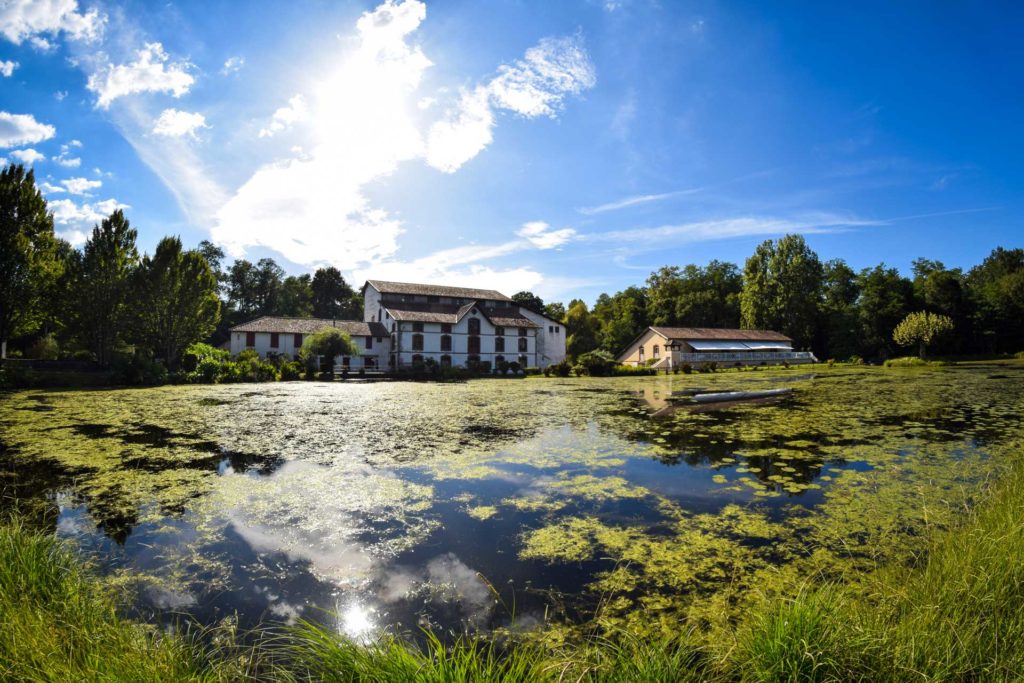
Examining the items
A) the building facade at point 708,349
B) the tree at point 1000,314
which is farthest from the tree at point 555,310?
the tree at point 1000,314

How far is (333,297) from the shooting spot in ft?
243

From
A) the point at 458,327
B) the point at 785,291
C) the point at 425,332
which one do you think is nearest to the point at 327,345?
the point at 425,332

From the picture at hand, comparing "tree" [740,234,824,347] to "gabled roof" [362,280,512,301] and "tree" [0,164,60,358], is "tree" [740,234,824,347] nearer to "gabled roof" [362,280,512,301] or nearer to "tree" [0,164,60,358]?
"gabled roof" [362,280,512,301]

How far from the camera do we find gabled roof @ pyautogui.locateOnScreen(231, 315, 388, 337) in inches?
1560

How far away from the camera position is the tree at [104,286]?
90.9 feet

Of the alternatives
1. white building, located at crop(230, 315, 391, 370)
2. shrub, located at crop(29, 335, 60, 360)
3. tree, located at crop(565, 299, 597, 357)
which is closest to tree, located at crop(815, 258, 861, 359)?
tree, located at crop(565, 299, 597, 357)

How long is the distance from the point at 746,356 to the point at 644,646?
51.7 metres

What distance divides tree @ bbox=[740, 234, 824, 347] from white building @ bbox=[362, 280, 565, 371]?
28.4 metres

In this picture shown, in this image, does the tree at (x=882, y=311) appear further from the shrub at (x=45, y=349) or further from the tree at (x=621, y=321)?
the shrub at (x=45, y=349)

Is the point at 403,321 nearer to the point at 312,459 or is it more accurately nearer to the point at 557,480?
the point at 312,459

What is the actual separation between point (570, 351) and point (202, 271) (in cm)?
3947

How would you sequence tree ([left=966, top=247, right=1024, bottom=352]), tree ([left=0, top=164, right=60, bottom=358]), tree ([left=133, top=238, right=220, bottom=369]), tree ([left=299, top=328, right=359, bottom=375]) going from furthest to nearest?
tree ([left=966, top=247, right=1024, bottom=352]), tree ([left=299, top=328, right=359, bottom=375]), tree ([left=133, top=238, right=220, bottom=369]), tree ([left=0, top=164, right=60, bottom=358])

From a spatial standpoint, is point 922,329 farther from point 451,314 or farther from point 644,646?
point 644,646

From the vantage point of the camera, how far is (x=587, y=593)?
3941 mm
